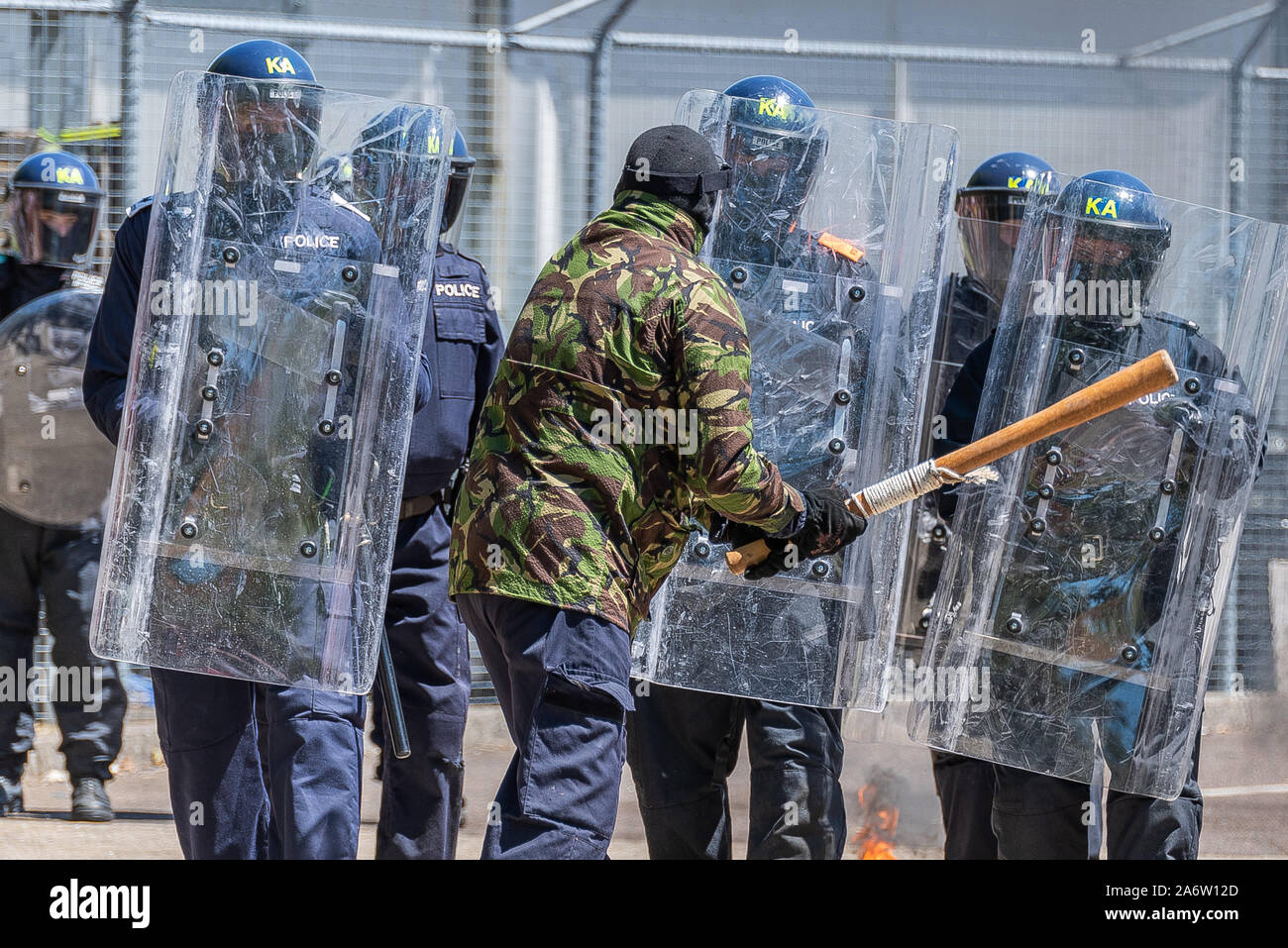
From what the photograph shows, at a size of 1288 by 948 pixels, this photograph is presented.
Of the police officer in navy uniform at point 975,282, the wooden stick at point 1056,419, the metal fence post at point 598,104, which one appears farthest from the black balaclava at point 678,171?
the metal fence post at point 598,104

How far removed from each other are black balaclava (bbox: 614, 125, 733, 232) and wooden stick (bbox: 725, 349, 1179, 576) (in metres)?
0.68

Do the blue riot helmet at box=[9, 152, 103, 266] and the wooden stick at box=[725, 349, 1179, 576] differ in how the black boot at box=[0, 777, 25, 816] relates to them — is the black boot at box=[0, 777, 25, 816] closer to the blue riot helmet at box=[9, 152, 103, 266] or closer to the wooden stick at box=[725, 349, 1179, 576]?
the blue riot helmet at box=[9, 152, 103, 266]

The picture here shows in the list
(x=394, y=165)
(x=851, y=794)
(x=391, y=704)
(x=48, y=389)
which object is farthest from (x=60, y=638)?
(x=851, y=794)

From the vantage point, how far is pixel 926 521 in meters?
4.44

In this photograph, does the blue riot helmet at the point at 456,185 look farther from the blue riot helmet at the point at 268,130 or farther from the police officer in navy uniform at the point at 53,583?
the police officer in navy uniform at the point at 53,583

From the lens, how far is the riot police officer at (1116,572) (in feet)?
11.0

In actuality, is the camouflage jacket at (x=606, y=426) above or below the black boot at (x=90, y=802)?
above

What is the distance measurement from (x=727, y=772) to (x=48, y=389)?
7.69ft

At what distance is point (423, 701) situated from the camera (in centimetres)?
407

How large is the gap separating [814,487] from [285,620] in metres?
1.20

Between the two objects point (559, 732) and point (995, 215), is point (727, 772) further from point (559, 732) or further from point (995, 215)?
point (995, 215)

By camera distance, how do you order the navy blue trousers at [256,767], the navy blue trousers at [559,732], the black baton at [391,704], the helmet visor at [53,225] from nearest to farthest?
the navy blue trousers at [559,732] → the navy blue trousers at [256,767] → the black baton at [391,704] → the helmet visor at [53,225]

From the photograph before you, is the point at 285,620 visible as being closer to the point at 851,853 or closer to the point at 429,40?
the point at 851,853
